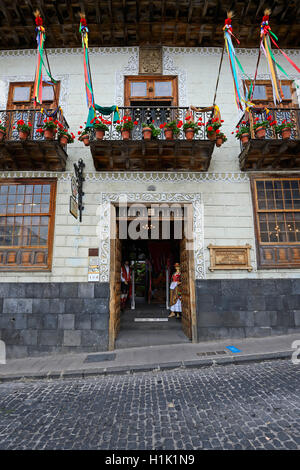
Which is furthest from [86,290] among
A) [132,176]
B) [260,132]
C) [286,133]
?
[286,133]

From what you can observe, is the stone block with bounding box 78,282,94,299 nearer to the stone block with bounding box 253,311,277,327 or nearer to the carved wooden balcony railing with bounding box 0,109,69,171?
the carved wooden balcony railing with bounding box 0,109,69,171

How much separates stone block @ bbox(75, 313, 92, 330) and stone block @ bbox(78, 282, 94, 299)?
1.60ft

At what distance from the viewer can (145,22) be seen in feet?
26.3

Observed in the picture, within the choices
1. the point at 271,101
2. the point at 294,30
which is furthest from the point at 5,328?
the point at 294,30

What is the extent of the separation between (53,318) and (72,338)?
0.76 meters

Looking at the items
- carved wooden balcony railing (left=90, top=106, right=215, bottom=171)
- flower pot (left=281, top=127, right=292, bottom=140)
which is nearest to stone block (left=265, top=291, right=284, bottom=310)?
carved wooden balcony railing (left=90, top=106, right=215, bottom=171)

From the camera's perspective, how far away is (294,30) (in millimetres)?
8156

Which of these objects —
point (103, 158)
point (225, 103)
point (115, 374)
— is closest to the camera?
point (115, 374)

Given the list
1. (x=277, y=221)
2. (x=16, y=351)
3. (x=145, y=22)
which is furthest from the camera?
(x=145, y=22)

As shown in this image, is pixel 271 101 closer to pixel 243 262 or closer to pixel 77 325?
pixel 243 262

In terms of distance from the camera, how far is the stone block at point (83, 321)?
667 centimetres

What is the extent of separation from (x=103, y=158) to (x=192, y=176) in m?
2.75

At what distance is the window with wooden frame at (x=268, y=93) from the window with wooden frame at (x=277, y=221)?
9.00 ft

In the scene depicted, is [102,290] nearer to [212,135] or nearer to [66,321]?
[66,321]
